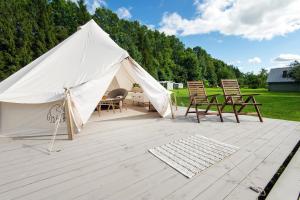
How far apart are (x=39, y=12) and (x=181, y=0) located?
13.6 m

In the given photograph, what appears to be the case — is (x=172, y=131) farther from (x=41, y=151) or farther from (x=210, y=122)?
(x=41, y=151)

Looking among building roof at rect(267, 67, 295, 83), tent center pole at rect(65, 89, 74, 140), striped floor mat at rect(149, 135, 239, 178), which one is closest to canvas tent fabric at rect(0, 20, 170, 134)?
tent center pole at rect(65, 89, 74, 140)

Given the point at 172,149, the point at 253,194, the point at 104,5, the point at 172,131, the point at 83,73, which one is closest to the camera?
the point at 253,194

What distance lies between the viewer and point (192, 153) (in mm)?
2723

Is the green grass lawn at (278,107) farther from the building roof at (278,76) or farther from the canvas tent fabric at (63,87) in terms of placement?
the building roof at (278,76)

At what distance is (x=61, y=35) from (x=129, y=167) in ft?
68.8

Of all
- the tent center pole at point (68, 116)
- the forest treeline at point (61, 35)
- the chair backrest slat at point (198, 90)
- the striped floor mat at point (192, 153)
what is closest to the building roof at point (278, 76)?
the forest treeline at point (61, 35)

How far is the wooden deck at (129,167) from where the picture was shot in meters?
1.83

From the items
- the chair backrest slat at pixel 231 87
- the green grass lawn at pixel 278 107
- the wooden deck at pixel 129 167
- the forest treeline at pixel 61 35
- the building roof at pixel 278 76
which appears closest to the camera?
the wooden deck at pixel 129 167

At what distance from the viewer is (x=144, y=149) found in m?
2.95

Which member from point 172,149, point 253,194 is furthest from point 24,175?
point 253,194

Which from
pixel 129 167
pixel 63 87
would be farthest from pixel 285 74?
pixel 129 167

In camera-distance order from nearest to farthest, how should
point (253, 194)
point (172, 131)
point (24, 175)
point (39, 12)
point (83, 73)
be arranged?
point (253, 194) < point (24, 175) < point (172, 131) < point (83, 73) < point (39, 12)

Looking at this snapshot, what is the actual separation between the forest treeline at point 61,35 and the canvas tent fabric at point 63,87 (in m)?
12.7
